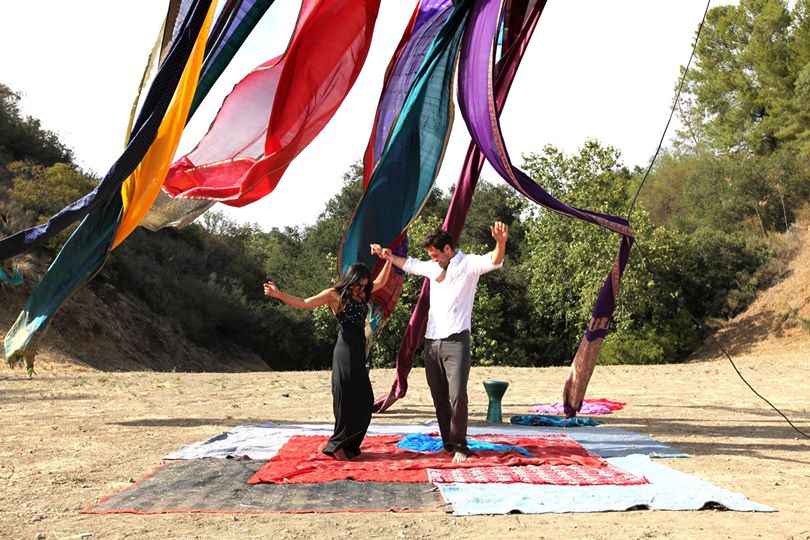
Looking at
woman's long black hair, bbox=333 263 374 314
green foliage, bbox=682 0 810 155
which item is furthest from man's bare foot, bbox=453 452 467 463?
green foliage, bbox=682 0 810 155

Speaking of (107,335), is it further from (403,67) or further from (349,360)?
(349,360)

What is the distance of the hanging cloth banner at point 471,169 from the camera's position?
28.0 feet

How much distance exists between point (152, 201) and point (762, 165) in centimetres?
2936

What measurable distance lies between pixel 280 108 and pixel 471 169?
7.30 ft

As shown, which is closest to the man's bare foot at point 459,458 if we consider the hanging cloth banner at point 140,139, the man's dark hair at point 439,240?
the man's dark hair at point 439,240

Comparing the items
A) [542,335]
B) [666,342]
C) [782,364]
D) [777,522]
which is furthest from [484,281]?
[777,522]

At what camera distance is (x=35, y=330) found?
794cm

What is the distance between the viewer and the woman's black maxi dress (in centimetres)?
627

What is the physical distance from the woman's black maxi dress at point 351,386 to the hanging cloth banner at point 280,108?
9.50 feet

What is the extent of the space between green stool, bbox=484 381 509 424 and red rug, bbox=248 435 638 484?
6.11 ft

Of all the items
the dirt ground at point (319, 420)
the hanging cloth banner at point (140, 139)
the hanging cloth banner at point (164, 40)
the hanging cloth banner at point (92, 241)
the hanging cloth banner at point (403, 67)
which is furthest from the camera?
the hanging cloth banner at point (403, 67)

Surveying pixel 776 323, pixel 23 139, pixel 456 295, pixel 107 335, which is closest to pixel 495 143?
pixel 456 295

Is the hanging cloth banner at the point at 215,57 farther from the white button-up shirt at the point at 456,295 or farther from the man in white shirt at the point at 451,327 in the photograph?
the white button-up shirt at the point at 456,295

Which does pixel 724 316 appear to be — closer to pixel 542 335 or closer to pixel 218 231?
pixel 542 335
